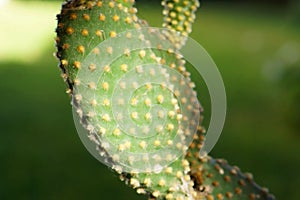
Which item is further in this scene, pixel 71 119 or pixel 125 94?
pixel 71 119

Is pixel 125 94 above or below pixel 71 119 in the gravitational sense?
above

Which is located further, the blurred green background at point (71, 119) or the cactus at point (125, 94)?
the blurred green background at point (71, 119)

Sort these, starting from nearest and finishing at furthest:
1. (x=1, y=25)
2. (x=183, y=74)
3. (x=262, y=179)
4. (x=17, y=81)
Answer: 1. (x=183, y=74)
2. (x=262, y=179)
3. (x=17, y=81)
4. (x=1, y=25)

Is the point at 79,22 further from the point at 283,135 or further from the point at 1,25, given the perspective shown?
the point at 1,25

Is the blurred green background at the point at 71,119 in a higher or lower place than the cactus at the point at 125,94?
lower

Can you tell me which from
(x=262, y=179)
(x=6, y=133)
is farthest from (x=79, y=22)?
(x=6, y=133)
